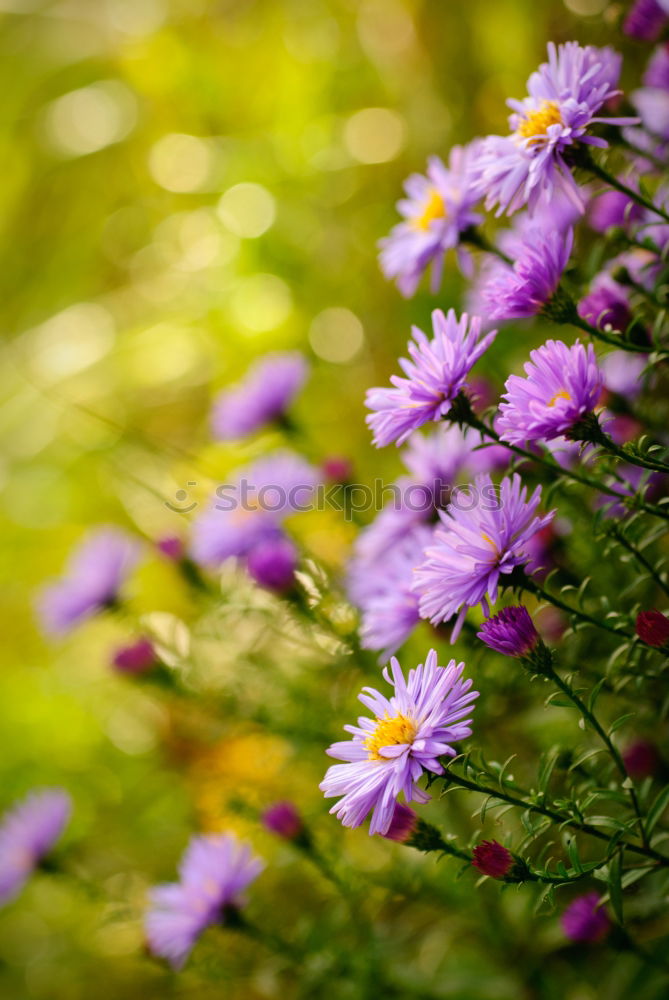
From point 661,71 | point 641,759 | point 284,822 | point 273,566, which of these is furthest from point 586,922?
point 661,71

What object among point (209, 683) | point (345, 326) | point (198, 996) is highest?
point (345, 326)

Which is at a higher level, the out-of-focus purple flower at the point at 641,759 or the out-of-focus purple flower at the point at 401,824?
the out-of-focus purple flower at the point at 401,824

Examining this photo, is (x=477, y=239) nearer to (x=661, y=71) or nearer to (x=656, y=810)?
(x=661, y=71)

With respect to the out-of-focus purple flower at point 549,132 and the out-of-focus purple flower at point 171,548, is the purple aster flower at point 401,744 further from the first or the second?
the out-of-focus purple flower at point 171,548

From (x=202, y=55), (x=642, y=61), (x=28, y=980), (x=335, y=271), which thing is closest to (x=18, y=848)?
(x=28, y=980)

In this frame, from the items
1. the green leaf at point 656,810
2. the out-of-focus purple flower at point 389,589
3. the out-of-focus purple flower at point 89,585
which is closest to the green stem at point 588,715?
the green leaf at point 656,810

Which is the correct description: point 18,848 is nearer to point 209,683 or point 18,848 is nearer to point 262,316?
point 209,683

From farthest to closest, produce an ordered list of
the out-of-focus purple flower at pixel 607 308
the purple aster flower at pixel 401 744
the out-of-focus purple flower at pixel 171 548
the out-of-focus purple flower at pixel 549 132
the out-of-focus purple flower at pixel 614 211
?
the out-of-focus purple flower at pixel 171 548 < the out-of-focus purple flower at pixel 614 211 < the out-of-focus purple flower at pixel 607 308 < the out-of-focus purple flower at pixel 549 132 < the purple aster flower at pixel 401 744
